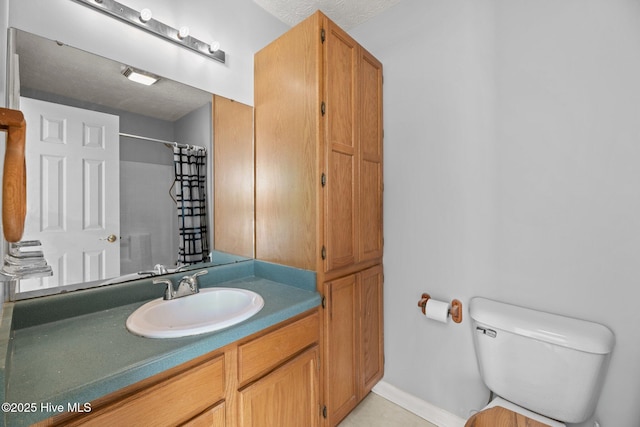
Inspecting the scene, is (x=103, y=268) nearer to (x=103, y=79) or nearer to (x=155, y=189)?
(x=155, y=189)

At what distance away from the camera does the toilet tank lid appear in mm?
1069

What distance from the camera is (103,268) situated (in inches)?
46.4

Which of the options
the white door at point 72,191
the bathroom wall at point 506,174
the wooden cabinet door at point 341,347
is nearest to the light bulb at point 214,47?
the white door at point 72,191

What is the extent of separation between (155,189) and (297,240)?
76 cm

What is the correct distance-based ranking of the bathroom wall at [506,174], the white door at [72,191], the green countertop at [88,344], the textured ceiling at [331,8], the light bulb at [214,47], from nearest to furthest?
the green countertop at [88,344] → the white door at [72,191] → the bathroom wall at [506,174] → the light bulb at [214,47] → the textured ceiling at [331,8]

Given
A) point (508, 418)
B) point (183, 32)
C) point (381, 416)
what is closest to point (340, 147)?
point (183, 32)

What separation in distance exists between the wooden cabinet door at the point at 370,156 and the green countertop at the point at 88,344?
0.58 meters

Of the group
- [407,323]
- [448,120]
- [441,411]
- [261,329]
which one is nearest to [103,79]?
[261,329]

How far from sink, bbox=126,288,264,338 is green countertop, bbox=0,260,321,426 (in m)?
0.03

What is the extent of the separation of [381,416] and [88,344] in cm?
164

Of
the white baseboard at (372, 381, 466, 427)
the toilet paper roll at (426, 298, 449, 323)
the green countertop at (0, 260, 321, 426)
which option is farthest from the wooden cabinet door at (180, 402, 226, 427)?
the white baseboard at (372, 381, 466, 427)

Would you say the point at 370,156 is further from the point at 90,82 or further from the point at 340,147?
the point at 90,82

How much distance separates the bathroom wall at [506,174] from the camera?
1124mm

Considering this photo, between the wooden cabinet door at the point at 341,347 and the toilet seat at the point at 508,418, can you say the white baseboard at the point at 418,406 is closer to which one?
the wooden cabinet door at the point at 341,347
